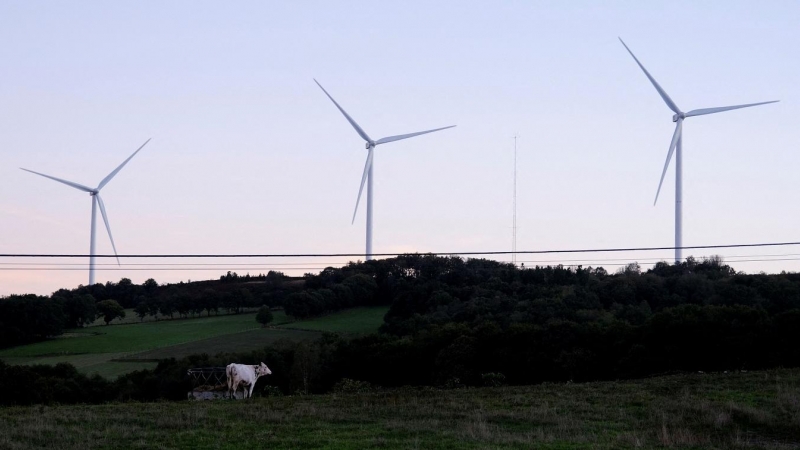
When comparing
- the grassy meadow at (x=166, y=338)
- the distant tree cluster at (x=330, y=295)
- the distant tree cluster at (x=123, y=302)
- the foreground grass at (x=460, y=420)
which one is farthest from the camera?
the distant tree cluster at (x=330, y=295)

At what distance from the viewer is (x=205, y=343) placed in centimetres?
8769

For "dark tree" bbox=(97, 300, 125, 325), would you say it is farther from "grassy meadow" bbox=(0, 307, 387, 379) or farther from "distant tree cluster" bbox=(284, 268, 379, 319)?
"distant tree cluster" bbox=(284, 268, 379, 319)

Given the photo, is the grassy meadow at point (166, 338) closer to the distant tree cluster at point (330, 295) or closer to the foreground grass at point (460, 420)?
the distant tree cluster at point (330, 295)

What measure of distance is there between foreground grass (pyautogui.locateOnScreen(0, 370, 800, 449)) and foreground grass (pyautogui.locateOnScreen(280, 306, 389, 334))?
58993 millimetres

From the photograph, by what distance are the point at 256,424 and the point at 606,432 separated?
9.70m

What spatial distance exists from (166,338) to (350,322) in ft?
60.1

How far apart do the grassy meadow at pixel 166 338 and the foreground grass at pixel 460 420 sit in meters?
45.8

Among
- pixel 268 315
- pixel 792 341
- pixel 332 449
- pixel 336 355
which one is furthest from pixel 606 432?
pixel 268 315

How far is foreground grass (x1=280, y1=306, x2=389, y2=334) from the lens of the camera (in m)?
92.8

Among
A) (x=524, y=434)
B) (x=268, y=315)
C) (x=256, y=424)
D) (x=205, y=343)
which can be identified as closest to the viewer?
(x=524, y=434)

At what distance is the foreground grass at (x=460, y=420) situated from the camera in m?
23.6

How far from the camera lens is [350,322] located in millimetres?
96688

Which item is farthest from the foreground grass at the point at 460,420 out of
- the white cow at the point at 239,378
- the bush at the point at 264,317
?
the bush at the point at 264,317

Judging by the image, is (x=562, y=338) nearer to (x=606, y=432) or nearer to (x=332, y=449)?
(x=606, y=432)
